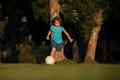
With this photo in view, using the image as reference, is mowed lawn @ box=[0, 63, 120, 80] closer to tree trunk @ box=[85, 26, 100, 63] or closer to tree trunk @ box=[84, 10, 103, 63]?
tree trunk @ box=[84, 10, 103, 63]

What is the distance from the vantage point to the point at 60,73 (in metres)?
12.5

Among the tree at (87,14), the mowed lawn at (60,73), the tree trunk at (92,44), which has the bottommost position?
the tree trunk at (92,44)

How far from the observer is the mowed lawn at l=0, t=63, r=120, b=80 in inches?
489

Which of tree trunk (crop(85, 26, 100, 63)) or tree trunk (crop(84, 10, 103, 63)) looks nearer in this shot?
tree trunk (crop(84, 10, 103, 63))

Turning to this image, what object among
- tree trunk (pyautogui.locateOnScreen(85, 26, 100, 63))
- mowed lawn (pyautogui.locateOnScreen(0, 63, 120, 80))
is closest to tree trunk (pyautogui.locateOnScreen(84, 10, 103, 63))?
tree trunk (pyautogui.locateOnScreen(85, 26, 100, 63))

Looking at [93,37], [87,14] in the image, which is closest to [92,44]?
[93,37]

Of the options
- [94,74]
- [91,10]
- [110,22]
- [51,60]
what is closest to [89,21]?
[91,10]

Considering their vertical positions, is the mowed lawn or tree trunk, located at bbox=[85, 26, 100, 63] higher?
the mowed lawn

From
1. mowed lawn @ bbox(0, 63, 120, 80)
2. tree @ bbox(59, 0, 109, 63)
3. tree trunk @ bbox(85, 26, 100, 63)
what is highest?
mowed lawn @ bbox(0, 63, 120, 80)

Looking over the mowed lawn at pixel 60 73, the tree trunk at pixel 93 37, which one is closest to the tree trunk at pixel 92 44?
the tree trunk at pixel 93 37

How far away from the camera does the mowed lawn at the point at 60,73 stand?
12422mm

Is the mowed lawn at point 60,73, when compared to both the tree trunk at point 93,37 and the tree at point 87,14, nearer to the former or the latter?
the tree at point 87,14

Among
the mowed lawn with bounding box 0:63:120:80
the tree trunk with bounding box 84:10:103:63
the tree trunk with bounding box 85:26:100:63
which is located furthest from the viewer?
the tree trunk with bounding box 85:26:100:63

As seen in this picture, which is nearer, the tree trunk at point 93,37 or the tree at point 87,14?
the tree at point 87,14
